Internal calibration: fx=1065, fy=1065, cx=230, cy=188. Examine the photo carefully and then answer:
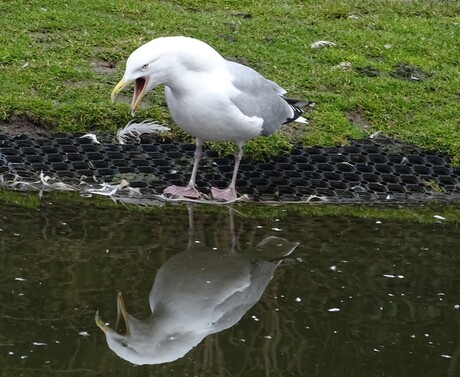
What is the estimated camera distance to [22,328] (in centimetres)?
519

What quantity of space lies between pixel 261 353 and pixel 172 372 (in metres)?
0.48

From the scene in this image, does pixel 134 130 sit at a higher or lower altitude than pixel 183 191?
lower

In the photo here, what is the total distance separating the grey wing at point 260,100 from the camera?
279 inches

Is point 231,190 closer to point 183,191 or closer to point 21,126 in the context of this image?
point 183,191

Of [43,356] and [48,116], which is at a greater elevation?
[43,356]

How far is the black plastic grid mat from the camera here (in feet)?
24.4

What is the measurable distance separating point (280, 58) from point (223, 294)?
14.7 ft

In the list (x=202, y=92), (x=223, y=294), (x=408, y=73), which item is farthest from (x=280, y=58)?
(x=223, y=294)

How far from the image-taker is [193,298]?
18.8 ft

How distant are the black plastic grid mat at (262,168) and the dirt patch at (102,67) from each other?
132cm

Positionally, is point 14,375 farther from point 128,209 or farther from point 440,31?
point 440,31

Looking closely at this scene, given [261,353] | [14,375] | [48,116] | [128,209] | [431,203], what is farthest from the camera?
[48,116]

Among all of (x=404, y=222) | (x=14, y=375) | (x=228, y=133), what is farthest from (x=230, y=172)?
(x=14, y=375)

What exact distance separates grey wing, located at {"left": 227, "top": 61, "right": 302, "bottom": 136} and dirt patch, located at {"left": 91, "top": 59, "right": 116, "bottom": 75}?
211 cm
